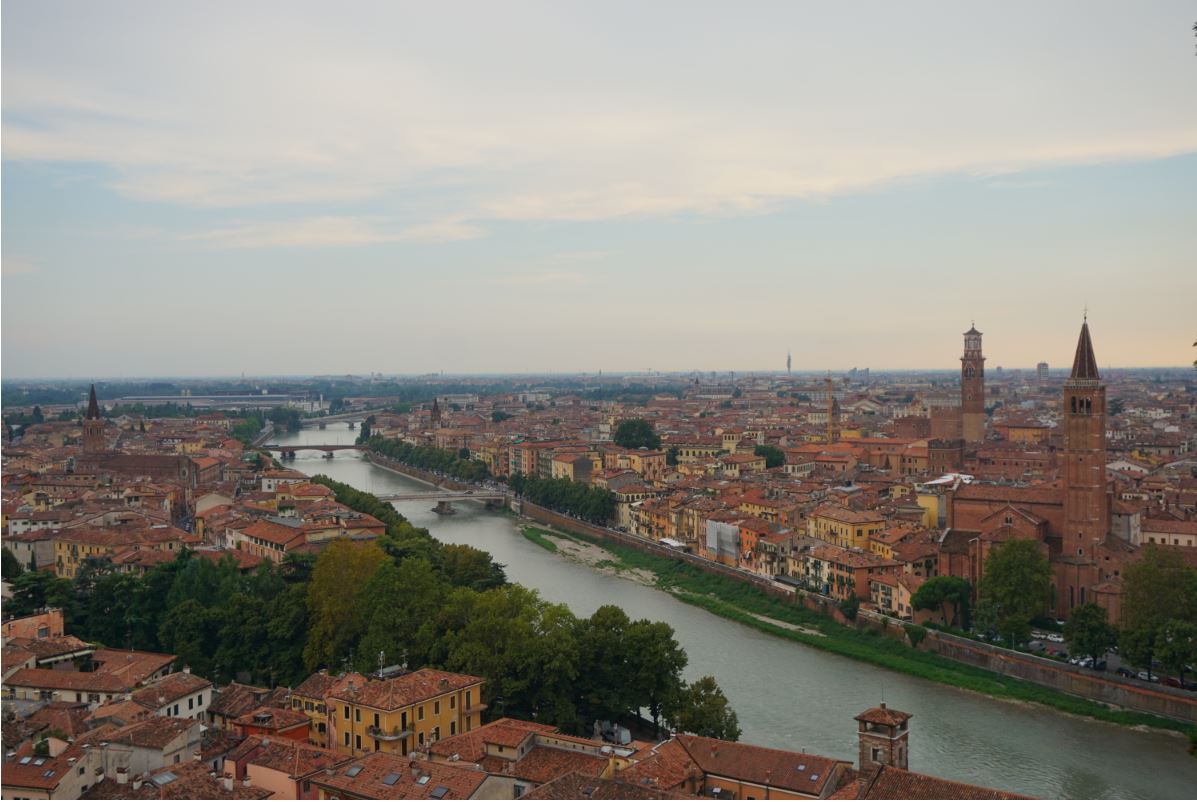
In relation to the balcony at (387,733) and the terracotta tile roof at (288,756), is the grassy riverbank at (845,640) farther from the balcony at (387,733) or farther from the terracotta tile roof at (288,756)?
the terracotta tile roof at (288,756)

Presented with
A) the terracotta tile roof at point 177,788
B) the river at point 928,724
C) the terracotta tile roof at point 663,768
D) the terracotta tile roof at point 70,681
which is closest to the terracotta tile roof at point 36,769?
the terracotta tile roof at point 177,788

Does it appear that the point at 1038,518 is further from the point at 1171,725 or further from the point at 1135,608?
the point at 1171,725

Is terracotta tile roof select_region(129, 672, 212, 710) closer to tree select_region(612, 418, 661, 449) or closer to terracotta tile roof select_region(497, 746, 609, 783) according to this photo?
terracotta tile roof select_region(497, 746, 609, 783)

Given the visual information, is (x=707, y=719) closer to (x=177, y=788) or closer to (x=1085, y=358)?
(x=177, y=788)

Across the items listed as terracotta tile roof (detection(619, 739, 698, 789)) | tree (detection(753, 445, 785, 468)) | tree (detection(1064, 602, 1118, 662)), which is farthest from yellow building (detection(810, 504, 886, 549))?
tree (detection(753, 445, 785, 468))

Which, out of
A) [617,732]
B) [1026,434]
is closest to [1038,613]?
[617,732]

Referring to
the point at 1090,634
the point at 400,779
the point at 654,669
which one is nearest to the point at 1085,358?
the point at 1090,634
